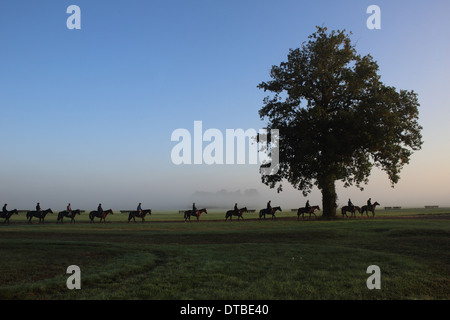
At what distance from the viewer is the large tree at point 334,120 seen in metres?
33.8

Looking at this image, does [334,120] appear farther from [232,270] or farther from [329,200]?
[232,270]

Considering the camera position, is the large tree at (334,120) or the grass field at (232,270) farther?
the large tree at (334,120)

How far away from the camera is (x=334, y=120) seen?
3500 cm

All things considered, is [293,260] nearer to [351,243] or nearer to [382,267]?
[382,267]

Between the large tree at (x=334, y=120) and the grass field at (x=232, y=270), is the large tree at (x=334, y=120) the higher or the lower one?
the higher one

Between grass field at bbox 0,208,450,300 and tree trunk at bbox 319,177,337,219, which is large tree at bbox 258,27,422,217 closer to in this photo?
tree trunk at bbox 319,177,337,219

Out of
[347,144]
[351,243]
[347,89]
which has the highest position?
[347,89]

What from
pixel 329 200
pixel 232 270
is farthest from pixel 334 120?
pixel 232 270

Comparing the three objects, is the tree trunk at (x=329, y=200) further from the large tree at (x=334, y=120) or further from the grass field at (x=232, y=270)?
the grass field at (x=232, y=270)

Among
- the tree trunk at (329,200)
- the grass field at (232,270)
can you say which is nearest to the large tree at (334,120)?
the tree trunk at (329,200)

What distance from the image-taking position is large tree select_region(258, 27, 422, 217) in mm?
33781
